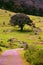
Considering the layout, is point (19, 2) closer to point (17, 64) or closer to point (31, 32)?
point (31, 32)

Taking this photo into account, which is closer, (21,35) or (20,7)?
(21,35)

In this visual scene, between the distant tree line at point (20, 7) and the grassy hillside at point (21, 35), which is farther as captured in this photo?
the distant tree line at point (20, 7)

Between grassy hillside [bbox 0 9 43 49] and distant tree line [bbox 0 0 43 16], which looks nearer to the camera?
grassy hillside [bbox 0 9 43 49]

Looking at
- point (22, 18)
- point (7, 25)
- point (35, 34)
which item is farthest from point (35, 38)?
point (7, 25)

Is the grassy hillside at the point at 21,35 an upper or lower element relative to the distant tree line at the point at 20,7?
upper

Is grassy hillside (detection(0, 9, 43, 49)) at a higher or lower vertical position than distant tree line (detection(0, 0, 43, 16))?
higher

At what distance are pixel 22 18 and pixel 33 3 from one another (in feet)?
229

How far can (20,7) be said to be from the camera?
458ft

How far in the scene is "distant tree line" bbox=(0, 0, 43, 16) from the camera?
13588 cm

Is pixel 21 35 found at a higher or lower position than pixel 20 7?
higher

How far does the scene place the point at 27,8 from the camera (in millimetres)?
139500

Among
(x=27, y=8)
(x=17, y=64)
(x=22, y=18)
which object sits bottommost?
(x=27, y=8)

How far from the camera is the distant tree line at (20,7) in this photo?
13588 cm

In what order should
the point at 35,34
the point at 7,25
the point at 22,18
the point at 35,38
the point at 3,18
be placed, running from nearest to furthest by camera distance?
the point at 35,38, the point at 35,34, the point at 22,18, the point at 7,25, the point at 3,18
